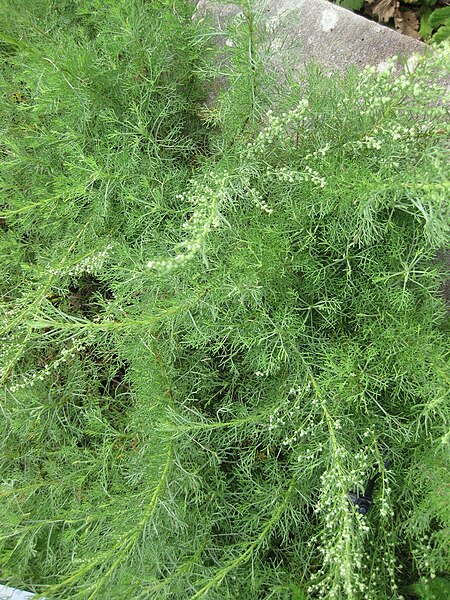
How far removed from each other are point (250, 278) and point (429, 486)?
1045 millimetres

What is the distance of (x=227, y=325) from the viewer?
2.05 metres

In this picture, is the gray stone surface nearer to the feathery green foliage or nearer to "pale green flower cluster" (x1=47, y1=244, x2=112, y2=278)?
the feathery green foliage

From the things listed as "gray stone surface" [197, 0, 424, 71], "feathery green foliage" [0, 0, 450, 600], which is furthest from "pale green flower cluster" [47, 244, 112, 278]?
"gray stone surface" [197, 0, 424, 71]

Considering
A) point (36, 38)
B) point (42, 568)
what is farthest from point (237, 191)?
point (42, 568)

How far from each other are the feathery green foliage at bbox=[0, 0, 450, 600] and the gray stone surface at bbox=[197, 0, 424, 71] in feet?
1.22

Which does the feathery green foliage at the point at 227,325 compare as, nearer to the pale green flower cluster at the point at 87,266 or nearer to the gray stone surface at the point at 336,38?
the pale green flower cluster at the point at 87,266

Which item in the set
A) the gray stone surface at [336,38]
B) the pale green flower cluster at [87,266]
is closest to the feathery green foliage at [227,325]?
the pale green flower cluster at [87,266]

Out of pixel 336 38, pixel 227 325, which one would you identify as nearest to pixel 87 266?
pixel 227 325

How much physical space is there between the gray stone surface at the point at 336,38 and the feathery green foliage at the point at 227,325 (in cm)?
37

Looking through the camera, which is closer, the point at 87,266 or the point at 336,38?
the point at 87,266

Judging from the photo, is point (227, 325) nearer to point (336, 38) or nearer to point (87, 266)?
point (87, 266)

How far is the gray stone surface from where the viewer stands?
95.4 inches

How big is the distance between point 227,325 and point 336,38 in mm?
1568

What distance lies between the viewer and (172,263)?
1.33 meters
